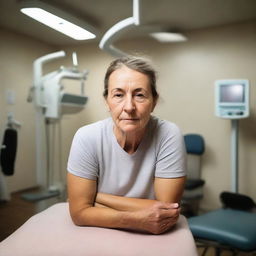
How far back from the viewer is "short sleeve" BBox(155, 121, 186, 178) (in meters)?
0.80

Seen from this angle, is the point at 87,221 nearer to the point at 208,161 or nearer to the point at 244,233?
the point at 244,233

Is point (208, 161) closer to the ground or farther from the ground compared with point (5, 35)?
closer to the ground

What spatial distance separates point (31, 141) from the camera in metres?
0.91

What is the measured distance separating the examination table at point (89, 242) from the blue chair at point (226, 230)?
0.68m

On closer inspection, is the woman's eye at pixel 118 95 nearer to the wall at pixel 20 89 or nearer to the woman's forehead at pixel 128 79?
the woman's forehead at pixel 128 79

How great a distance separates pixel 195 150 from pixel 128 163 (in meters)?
1.81

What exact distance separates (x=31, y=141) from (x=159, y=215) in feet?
1.66

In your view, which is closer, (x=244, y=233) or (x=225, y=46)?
(x=244, y=233)

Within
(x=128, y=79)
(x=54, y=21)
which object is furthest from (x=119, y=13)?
(x=128, y=79)

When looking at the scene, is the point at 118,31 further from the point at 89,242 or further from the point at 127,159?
the point at 89,242

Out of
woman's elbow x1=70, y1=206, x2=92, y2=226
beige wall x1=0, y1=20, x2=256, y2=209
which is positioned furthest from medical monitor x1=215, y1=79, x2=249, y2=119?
woman's elbow x1=70, y1=206, x2=92, y2=226

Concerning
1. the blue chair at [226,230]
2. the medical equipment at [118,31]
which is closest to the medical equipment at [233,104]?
the blue chair at [226,230]

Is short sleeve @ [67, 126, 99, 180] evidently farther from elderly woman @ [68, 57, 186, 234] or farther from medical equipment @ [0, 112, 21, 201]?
medical equipment @ [0, 112, 21, 201]

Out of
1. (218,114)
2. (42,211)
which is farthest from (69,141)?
(218,114)
